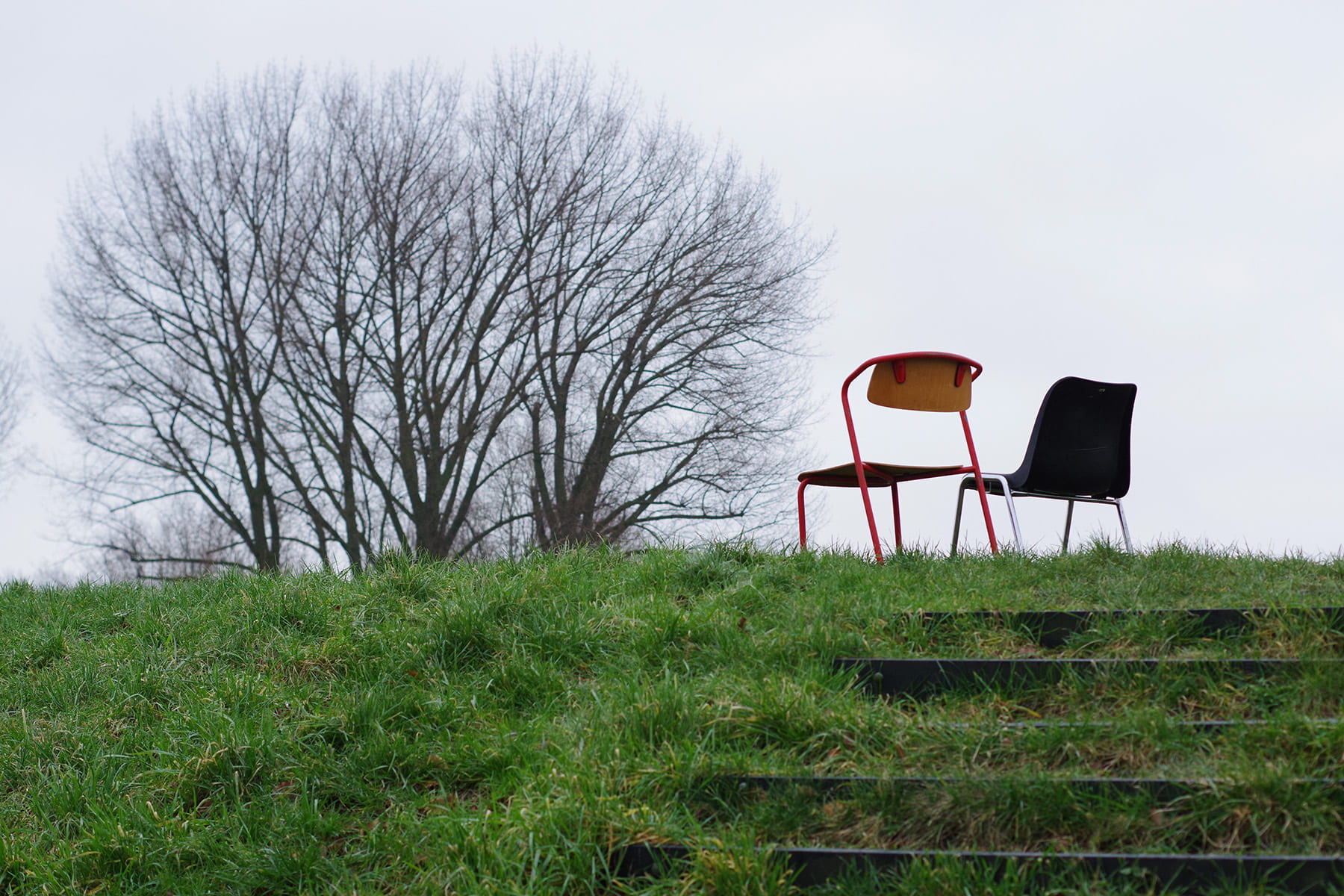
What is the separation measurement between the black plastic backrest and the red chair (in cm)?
47

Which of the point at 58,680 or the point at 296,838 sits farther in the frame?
the point at 58,680

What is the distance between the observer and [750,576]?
212 inches

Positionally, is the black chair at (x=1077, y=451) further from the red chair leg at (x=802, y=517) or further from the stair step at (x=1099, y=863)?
the stair step at (x=1099, y=863)

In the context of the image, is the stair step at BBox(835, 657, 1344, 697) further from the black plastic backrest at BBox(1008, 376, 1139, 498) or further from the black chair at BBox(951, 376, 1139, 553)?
the black plastic backrest at BBox(1008, 376, 1139, 498)

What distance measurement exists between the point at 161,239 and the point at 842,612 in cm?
1746

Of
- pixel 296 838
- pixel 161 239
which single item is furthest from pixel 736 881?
pixel 161 239

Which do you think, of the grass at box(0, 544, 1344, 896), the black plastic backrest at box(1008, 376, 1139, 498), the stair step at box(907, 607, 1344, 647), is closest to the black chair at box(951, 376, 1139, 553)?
the black plastic backrest at box(1008, 376, 1139, 498)

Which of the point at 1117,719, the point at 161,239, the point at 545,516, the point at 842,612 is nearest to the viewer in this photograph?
the point at 1117,719

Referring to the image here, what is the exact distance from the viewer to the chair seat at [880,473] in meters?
6.45

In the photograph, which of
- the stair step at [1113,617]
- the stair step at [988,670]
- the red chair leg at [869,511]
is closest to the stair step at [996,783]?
the stair step at [988,670]

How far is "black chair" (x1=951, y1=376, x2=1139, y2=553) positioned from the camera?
6867 millimetres

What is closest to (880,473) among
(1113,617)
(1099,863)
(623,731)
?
(1113,617)

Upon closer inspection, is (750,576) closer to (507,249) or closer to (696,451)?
(696,451)

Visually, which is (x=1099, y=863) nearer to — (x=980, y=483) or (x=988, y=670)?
(x=988, y=670)
